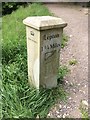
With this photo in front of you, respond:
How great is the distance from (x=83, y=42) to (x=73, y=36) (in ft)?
1.78

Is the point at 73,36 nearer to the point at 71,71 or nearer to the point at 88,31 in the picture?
the point at 88,31

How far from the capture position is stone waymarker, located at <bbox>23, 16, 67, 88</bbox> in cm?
368

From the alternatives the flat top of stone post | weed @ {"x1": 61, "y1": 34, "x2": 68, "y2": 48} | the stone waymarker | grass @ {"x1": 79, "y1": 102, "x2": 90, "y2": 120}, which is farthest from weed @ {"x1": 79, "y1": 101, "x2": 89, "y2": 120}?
weed @ {"x1": 61, "y1": 34, "x2": 68, "y2": 48}

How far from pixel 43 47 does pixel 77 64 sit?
172cm

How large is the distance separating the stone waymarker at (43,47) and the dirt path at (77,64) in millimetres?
397

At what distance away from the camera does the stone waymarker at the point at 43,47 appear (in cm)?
368

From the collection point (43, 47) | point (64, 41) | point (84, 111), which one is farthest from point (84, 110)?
point (64, 41)

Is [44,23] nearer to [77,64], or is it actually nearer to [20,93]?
[20,93]

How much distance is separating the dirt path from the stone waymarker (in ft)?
1.30

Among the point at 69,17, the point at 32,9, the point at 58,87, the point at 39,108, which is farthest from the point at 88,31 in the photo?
the point at 39,108

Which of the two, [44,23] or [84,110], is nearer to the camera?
[44,23]

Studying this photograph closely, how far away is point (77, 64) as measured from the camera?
5348mm

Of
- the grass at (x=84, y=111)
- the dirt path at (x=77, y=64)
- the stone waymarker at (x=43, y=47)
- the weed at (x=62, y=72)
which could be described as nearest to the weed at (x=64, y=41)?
the dirt path at (x=77, y=64)

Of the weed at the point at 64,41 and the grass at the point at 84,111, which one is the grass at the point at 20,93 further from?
the weed at the point at 64,41
